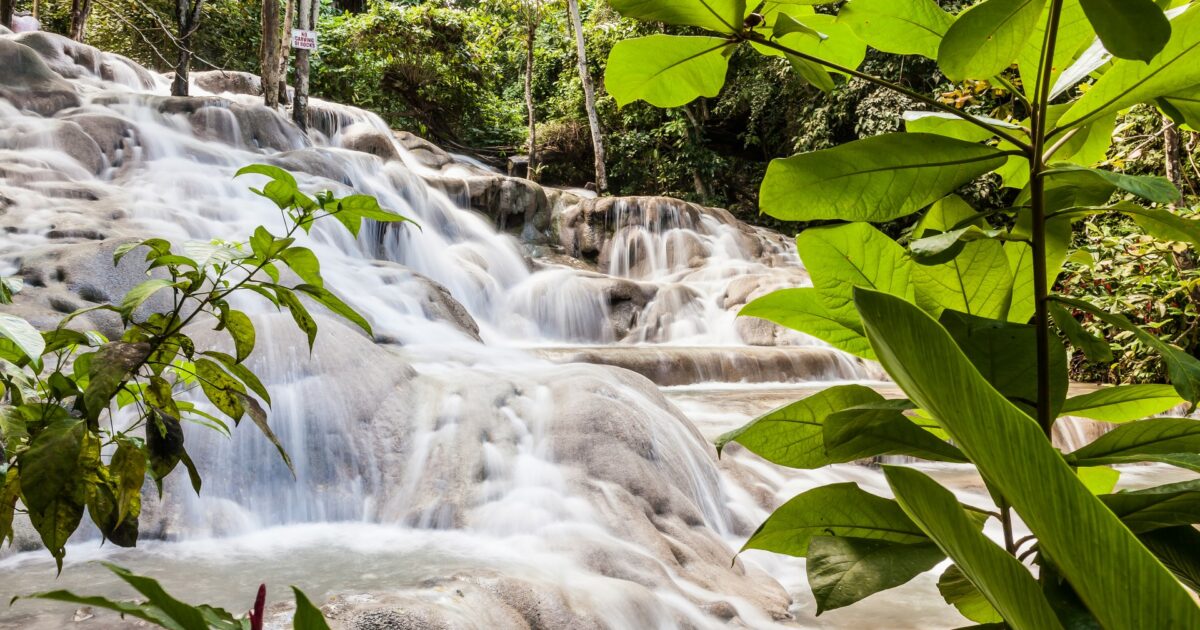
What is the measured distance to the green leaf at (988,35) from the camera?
2.13 feet

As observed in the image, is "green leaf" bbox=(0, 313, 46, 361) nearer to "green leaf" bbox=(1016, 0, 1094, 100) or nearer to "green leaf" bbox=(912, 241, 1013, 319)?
"green leaf" bbox=(912, 241, 1013, 319)

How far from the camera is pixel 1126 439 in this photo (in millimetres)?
658

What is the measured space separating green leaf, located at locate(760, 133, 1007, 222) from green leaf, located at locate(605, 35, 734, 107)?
0.47 feet

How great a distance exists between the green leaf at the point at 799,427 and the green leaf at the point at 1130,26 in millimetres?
366

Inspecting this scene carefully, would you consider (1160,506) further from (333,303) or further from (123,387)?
(123,387)

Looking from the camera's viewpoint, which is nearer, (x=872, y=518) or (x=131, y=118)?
(x=872, y=518)

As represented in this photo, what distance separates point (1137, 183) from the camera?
638mm

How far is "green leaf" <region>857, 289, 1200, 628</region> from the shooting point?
11.9 inches

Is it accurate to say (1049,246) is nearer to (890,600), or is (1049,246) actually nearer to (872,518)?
(872,518)

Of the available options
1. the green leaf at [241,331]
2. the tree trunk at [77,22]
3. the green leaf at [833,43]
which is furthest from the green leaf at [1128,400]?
the tree trunk at [77,22]

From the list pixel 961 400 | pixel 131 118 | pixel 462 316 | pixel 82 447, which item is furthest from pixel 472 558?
pixel 131 118

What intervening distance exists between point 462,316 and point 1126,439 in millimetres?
7229

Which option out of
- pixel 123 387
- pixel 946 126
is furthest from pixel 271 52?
pixel 946 126

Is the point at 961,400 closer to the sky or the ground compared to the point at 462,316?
closer to the sky
